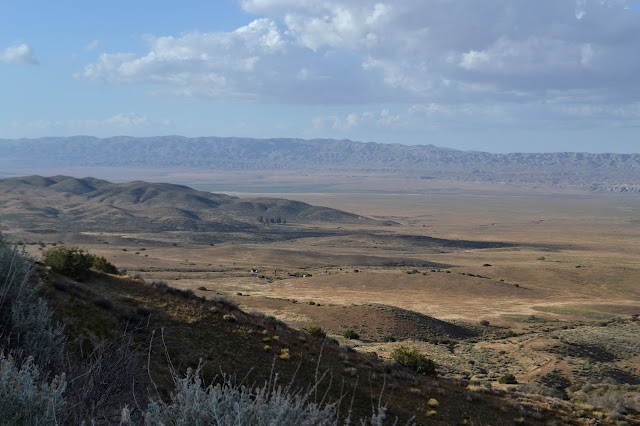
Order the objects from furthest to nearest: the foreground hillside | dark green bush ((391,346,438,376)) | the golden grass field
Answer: the golden grass field
dark green bush ((391,346,438,376))
the foreground hillside

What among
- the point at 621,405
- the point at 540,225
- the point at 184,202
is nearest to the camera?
the point at 621,405

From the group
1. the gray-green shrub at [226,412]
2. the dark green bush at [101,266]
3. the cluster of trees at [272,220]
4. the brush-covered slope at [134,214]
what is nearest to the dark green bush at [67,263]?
the dark green bush at [101,266]

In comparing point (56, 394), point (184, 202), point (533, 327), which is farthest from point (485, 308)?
point (184, 202)

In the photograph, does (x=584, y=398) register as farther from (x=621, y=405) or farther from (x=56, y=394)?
(x=56, y=394)

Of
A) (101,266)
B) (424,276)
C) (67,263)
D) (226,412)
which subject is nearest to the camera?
(226,412)

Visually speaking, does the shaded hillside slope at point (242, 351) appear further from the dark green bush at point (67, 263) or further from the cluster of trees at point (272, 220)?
the cluster of trees at point (272, 220)

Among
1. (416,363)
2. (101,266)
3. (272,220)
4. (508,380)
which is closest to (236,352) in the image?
(416,363)

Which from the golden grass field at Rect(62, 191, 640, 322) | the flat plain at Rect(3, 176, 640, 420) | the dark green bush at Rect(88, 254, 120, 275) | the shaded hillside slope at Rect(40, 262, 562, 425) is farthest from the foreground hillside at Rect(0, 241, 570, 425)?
the golden grass field at Rect(62, 191, 640, 322)

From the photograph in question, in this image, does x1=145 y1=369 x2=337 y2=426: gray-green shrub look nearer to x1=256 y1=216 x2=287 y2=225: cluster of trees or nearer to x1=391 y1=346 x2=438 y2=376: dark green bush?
x1=391 y1=346 x2=438 y2=376: dark green bush

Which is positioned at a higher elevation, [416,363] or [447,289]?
[416,363]

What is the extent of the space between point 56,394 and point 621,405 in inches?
908

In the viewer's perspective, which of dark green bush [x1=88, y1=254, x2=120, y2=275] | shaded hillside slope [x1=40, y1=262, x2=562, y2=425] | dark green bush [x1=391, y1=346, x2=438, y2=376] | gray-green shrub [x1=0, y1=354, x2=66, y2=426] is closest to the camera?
gray-green shrub [x1=0, y1=354, x2=66, y2=426]

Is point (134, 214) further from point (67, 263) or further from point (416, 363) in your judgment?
point (416, 363)

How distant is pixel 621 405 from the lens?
21.0 m
